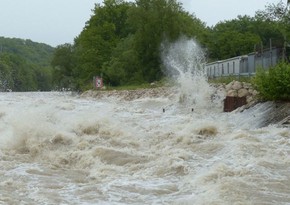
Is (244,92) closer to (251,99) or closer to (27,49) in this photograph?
(251,99)

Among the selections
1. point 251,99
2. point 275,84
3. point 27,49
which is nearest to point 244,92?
point 251,99

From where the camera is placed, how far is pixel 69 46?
84.7m

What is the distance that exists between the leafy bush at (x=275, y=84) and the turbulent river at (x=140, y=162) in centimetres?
118

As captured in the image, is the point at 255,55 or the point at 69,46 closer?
the point at 255,55

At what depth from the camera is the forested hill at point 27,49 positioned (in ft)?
591

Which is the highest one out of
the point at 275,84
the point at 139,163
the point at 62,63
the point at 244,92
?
the point at 62,63

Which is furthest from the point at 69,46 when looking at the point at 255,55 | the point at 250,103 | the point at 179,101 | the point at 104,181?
the point at 104,181

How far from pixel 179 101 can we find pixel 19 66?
4688 inches

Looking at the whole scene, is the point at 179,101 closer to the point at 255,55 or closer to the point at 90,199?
A: the point at 255,55

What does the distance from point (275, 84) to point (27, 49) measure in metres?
182

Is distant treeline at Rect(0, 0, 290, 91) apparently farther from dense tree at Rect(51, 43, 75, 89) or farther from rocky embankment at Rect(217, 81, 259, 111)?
rocky embankment at Rect(217, 81, 259, 111)

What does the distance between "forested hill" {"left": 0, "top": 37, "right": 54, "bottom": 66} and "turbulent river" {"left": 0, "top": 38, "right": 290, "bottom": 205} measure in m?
165

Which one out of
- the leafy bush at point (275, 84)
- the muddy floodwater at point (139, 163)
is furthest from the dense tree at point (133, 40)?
the muddy floodwater at point (139, 163)

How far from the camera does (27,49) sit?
625 ft
